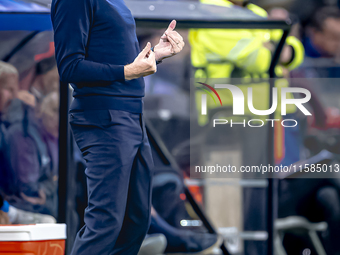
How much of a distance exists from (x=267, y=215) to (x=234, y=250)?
0.26m

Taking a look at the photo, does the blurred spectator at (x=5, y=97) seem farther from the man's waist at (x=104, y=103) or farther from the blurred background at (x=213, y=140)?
the man's waist at (x=104, y=103)

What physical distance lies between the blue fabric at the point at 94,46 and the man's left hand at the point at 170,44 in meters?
0.11

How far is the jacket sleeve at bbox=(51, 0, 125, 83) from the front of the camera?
4.58 feet

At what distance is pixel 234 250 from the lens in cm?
220

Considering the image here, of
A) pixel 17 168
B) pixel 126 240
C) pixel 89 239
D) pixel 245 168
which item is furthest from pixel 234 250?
pixel 17 168

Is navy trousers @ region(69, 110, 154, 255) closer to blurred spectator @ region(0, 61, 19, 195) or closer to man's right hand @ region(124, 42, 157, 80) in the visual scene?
man's right hand @ region(124, 42, 157, 80)

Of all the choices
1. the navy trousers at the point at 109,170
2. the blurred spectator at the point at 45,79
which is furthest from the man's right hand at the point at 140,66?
the blurred spectator at the point at 45,79

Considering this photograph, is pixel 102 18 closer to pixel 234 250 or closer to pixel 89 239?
pixel 89 239

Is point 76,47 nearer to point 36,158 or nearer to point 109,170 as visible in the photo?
point 109,170

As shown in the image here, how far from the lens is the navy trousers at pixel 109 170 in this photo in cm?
138

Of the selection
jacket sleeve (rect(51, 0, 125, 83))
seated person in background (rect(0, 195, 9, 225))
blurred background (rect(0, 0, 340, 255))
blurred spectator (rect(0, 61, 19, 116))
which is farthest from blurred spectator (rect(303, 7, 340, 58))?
seated person in background (rect(0, 195, 9, 225))

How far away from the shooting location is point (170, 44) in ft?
5.23

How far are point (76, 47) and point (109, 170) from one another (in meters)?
0.43

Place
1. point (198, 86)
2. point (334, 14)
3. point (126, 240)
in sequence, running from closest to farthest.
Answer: point (126, 240) < point (198, 86) < point (334, 14)
